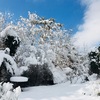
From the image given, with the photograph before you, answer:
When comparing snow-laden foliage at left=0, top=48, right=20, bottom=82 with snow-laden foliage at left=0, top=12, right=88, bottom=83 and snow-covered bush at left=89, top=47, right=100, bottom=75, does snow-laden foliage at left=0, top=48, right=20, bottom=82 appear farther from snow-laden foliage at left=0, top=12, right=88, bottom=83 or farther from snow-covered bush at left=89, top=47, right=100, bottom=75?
snow-covered bush at left=89, top=47, right=100, bottom=75

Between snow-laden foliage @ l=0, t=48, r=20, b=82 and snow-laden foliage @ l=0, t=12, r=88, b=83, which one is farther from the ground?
snow-laden foliage @ l=0, t=12, r=88, b=83

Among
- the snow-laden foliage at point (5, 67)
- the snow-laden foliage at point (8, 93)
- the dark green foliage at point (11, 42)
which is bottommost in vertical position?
the snow-laden foliage at point (8, 93)

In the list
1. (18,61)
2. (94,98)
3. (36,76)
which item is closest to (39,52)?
(18,61)

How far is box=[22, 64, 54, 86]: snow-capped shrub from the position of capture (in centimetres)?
1211

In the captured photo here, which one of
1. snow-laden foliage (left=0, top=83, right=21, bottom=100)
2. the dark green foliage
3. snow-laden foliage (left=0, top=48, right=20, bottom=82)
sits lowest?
snow-laden foliage (left=0, top=83, right=21, bottom=100)

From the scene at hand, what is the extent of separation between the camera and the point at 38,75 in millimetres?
12344

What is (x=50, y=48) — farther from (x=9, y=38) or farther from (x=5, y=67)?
(x=5, y=67)

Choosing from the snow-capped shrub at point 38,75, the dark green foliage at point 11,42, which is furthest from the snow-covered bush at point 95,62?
the dark green foliage at point 11,42

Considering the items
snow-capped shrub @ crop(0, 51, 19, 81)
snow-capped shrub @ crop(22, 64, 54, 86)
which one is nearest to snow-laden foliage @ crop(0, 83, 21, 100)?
snow-capped shrub @ crop(0, 51, 19, 81)

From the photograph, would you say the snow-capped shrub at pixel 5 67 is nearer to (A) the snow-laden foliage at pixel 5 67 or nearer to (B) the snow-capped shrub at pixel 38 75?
(A) the snow-laden foliage at pixel 5 67

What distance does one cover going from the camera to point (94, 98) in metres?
7.31

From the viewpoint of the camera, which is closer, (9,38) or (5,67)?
(5,67)

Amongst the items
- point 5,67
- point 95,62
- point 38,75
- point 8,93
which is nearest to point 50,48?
point 95,62

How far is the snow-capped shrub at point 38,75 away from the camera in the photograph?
12114mm
